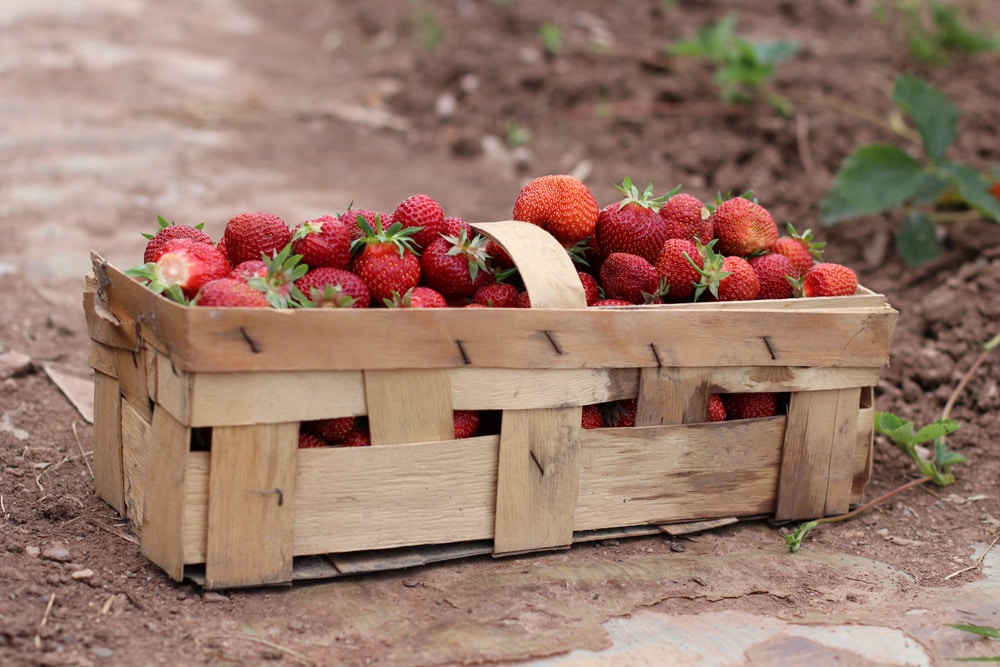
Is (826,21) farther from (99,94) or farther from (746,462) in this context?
(746,462)

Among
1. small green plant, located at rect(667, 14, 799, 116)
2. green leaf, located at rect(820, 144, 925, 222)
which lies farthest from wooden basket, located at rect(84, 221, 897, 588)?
small green plant, located at rect(667, 14, 799, 116)

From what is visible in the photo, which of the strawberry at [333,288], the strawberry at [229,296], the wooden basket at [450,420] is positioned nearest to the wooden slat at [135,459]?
the wooden basket at [450,420]

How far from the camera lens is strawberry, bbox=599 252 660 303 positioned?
91.0 inches

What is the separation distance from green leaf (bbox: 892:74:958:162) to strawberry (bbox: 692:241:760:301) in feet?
5.80

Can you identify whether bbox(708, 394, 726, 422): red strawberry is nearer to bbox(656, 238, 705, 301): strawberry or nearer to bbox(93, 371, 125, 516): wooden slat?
bbox(656, 238, 705, 301): strawberry

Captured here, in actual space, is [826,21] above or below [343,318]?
above

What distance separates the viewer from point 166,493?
1.98 metres

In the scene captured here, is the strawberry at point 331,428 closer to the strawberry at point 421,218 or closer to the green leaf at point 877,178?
the strawberry at point 421,218

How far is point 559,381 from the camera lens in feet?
7.08

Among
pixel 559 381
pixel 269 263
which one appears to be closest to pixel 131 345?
pixel 269 263

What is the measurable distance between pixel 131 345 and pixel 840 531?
1.63 meters

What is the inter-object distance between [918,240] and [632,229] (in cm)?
193

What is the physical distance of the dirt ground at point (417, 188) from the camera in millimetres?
2002

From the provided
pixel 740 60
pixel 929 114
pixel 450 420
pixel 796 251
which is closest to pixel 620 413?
pixel 450 420
